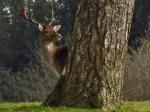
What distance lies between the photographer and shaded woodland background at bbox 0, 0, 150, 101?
2784cm

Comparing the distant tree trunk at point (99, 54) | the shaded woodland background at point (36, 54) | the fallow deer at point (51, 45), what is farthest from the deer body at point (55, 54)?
the shaded woodland background at point (36, 54)

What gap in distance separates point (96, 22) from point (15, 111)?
240 centimetres

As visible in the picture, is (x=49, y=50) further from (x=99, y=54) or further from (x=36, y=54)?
(x=36, y=54)

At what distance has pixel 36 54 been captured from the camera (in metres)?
42.9

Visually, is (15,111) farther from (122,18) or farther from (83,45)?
(122,18)

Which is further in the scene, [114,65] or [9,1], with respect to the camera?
[9,1]

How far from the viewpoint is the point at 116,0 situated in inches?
494

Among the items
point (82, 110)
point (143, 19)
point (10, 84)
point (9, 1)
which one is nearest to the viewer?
point (82, 110)

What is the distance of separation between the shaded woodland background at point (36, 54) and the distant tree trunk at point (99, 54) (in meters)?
13.8

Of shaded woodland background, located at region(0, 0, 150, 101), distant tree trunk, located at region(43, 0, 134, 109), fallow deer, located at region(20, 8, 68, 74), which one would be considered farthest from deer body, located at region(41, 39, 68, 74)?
shaded woodland background, located at region(0, 0, 150, 101)

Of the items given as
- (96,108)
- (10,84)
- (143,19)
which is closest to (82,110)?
(96,108)

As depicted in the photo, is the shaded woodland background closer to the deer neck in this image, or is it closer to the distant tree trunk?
the deer neck

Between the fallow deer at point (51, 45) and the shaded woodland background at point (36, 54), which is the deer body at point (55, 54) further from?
the shaded woodland background at point (36, 54)

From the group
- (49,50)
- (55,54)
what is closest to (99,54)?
(55,54)
